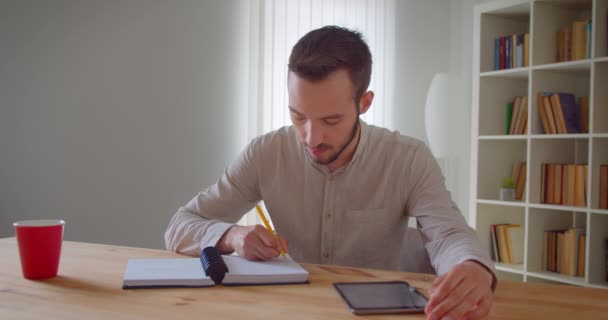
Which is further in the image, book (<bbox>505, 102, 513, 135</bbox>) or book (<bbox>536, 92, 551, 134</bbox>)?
book (<bbox>505, 102, 513, 135</bbox>)

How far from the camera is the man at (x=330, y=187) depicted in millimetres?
1312

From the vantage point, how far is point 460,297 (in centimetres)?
82

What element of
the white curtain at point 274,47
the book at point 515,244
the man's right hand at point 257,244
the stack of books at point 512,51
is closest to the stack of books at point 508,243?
the book at point 515,244

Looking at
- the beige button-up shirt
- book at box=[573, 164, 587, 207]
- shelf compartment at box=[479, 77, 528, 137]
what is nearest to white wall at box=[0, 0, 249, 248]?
the beige button-up shirt

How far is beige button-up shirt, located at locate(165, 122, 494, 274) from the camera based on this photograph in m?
1.52

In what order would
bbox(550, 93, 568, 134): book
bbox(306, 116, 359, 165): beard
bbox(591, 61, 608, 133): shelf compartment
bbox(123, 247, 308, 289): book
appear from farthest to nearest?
bbox(550, 93, 568, 134): book → bbox(591, 61, 608, 133): shelf compartment → bbox(306, 116, 359, 165): beard → bbox(123, 247, 308, 289): book

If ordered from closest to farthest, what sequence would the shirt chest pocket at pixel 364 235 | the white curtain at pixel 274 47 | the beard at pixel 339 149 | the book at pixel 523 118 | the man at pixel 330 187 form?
1. the man at pixel 330 187
2. the beard at pixel 339 149
3. the shirt chest pocket at pixel 364 235
4. the book at pixel 523 118
5. the white curtain at pixel 274 47

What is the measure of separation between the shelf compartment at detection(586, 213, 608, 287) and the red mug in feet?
7.95

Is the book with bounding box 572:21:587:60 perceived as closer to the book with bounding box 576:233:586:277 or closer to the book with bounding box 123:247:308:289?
the book with bounding box 576:233:586:277

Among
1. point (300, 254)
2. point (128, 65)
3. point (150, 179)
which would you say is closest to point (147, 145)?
point (150, 179)

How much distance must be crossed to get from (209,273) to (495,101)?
256 centimetres

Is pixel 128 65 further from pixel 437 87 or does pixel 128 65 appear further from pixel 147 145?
pixel 437 87

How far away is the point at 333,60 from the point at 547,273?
6.88 ft

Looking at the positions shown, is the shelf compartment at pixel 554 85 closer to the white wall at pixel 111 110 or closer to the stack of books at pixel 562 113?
the stack of books at pixel 562 113
